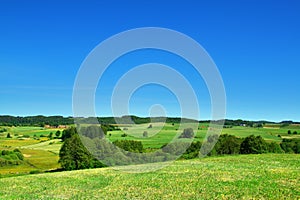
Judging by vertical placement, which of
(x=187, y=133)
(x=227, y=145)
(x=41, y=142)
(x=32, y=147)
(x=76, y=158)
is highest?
(x=187, y=133)

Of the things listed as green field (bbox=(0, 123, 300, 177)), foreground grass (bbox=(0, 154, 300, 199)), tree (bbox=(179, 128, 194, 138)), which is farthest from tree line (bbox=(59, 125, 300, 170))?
foreground grass (bbox=(0, 154, 300, 199))

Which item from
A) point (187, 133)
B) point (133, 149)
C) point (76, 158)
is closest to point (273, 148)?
point (133, 149)

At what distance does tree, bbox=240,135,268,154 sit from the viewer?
196 ft

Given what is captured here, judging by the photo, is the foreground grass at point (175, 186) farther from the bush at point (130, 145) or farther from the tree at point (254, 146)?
the tree at point (254, 146)

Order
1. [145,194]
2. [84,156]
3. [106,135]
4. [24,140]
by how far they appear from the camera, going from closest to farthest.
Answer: [145,194] → [106,135] → [84,156] → [24,140]

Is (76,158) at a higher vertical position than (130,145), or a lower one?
lower

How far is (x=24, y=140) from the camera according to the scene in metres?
112

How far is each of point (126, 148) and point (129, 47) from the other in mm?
38417

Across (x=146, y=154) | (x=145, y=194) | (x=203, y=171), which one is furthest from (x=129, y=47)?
(x=146, y=154)

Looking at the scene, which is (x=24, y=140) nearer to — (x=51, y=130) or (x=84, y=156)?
(x=51, y=130)

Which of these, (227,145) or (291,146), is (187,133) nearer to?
(227,145)

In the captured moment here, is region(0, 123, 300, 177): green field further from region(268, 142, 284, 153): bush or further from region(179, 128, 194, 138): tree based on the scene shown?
region(179, 128, 194, 138): tree

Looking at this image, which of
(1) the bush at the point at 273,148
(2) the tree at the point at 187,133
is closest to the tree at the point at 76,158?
(2) the tree at the point at 187,133

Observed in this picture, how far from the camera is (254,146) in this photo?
61.0 meters
